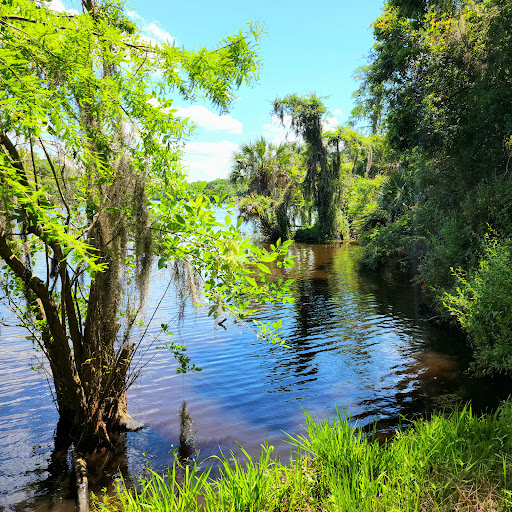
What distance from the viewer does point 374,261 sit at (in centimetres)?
2023

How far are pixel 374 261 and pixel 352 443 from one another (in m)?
17.5

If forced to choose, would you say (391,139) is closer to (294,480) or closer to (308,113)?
(294,480)

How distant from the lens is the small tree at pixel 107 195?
337 cm

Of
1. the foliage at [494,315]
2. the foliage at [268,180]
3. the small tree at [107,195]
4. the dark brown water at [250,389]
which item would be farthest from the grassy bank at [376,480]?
the foliage at [268,180]

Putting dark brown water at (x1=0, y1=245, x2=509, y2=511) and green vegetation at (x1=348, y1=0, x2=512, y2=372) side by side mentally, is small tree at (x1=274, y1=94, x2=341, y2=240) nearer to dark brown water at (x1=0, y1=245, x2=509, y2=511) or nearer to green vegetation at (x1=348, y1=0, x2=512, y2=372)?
green vegetation at (x1=348, y1=0, x2=512, y2=372)

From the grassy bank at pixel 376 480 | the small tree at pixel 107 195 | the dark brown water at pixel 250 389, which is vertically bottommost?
the dark brown water at pixel 250 389

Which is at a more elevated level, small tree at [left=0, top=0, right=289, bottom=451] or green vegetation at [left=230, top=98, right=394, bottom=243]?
green vegetation at [left=230, top=98, right=394, bottom=243]

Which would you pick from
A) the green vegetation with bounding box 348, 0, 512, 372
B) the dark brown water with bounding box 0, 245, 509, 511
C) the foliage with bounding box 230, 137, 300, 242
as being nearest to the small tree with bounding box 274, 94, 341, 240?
the foliage with bounding box 230, 137, 300, 242

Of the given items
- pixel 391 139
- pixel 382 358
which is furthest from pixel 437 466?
pixel 391 139

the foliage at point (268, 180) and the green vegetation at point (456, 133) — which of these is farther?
the foliage at point (268, 180)

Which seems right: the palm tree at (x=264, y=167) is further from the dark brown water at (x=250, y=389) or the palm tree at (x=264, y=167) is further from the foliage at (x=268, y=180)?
the dark brown water at (x=250, y=389)

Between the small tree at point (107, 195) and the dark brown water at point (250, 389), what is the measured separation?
2.24 feet

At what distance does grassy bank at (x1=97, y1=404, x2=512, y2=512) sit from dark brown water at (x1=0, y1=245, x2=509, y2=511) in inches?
79.8

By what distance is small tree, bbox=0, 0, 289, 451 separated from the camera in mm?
3373
